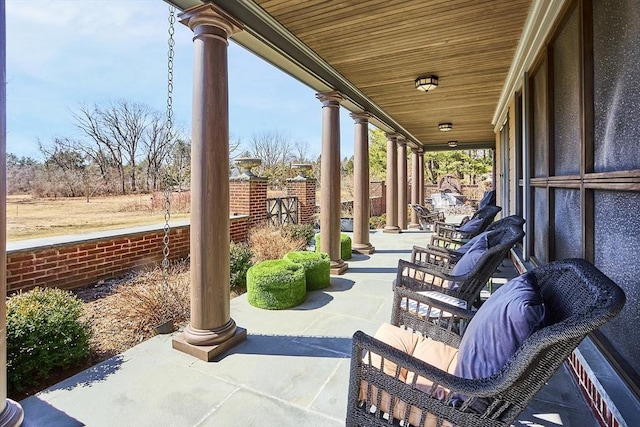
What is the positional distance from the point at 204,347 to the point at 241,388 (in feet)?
1.72

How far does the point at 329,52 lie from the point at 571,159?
2.68 metres

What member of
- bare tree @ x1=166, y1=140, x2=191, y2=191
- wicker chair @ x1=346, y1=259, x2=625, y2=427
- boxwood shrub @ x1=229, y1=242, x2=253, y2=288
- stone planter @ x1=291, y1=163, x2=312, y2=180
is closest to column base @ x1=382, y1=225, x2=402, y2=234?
stone planter @ x1=291, y1=163, x2=312, y2=180

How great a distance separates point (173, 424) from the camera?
73.4 inches

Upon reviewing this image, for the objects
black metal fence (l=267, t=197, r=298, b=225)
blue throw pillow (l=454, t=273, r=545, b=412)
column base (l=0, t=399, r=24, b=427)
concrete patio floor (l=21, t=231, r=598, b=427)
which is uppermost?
black metal fence (l=267, t=197, r=298, b=225)

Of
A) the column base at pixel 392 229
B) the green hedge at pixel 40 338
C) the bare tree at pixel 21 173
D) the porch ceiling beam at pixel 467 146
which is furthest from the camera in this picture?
the porch ceiling beam at pixel 467 146

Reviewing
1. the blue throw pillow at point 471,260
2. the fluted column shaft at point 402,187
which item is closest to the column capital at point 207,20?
the blue throw pillow at point 471,260

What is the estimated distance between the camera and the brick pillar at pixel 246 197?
7348 mm

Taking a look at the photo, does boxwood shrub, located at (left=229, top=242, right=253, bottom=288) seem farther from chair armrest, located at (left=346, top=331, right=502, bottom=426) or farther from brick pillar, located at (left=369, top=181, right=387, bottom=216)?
brick pillar, located at (left=369, top=181, right=387, bottom=216)

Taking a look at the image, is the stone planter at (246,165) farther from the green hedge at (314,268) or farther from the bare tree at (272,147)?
the bare tree at (272,147)

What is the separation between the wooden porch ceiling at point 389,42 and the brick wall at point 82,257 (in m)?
3.36

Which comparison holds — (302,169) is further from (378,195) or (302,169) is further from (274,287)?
(274,287)

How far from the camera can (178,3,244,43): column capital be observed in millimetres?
2539

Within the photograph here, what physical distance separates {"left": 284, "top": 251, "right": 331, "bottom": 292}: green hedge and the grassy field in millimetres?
5814

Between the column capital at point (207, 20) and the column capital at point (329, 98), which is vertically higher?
the column capital at point (329, 98)
